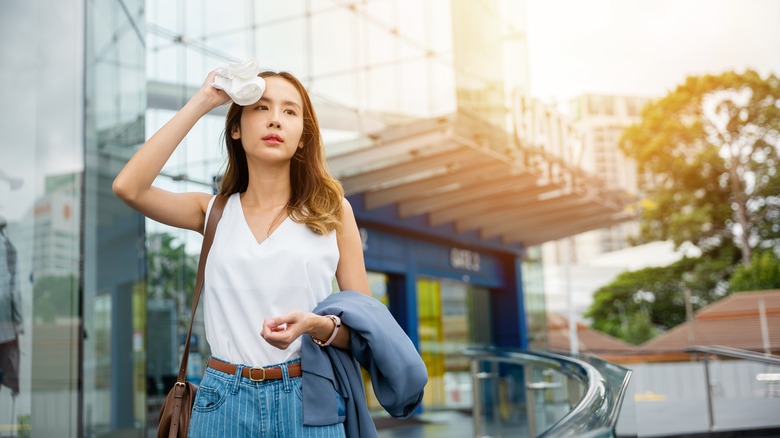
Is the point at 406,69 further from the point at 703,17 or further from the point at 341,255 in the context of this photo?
the point at 703,17

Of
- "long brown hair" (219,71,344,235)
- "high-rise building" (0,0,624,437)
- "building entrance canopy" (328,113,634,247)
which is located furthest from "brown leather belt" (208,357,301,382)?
"building entrance canopy" (328,113,634,247)

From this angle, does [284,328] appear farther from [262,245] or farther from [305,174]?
[305,174]

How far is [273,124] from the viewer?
67.6 inches

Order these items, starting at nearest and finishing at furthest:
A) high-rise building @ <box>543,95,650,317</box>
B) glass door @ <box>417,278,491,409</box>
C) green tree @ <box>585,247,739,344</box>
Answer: glass door @ <box>417,278,491,409</box> < green tree @ <box>585,247,739,344</box> < high-rise building @ <box>543,95,650,317</box>

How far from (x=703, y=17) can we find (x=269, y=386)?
1575 inches

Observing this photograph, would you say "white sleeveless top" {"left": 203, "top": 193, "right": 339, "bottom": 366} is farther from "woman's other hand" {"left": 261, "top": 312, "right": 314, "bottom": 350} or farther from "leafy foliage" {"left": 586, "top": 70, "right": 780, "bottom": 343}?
"leafy foliage" {"left": 586, "top": 70, "right": 780, "bottom": 343}

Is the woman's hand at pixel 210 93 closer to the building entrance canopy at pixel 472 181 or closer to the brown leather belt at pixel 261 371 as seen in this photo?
the brown leather belt at pixel 261 371

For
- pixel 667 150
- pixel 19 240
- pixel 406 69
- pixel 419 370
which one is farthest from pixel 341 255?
pixel 667 150

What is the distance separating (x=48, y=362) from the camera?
15.1 ft

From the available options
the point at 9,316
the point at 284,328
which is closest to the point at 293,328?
the point at 284,328

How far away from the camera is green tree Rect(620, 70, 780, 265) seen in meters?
29.1

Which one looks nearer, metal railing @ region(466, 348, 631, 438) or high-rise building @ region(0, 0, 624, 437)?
metal railing @ region(466, 348, 631, 438)

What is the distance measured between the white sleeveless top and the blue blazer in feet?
0.19

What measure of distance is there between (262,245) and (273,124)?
0.82 feet
